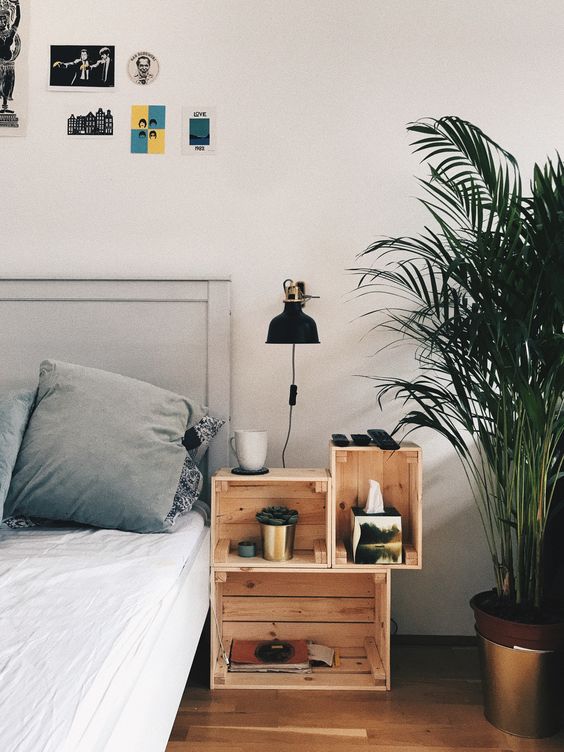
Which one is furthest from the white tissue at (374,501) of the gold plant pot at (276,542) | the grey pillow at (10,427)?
the grey pillow at (10,427)

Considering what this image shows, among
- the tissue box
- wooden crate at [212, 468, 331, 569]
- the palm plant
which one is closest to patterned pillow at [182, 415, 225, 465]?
wooden crate at [212, 468, 331, 569]

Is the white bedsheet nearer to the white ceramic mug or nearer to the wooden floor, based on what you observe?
the white ceramic mug

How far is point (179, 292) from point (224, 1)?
109cm

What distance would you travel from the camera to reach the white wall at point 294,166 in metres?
2.31

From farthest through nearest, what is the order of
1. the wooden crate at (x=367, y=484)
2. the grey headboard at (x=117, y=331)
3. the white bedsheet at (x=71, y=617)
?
the grey headboard at (x=117, y=331) → the wooden crate at (x=367, y=484) → the white bedsheet at (x=71, y=617)

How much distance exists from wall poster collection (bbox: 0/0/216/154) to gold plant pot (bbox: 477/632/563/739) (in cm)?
195

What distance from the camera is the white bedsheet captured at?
829mm

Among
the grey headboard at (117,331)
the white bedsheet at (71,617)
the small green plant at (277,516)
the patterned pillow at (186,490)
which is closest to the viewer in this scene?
the white bedsheet at (71,617)

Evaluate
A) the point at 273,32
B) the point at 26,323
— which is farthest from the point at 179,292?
the point at 273,32

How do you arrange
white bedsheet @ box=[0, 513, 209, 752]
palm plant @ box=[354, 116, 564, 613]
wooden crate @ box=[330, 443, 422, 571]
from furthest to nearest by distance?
1. wooden crate @ box=[330, 443, 422, 571]
2. palm plant @ box=[354, 116, 564, 613]
3. white bedsheet @ box=[0, 513, 209, 752]

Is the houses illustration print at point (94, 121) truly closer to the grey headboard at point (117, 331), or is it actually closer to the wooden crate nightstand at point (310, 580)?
the grey headboard at point (117, 331)

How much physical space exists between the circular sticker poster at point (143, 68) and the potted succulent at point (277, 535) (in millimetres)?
1649

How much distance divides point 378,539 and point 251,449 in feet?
1.64

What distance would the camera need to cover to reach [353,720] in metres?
1.80
